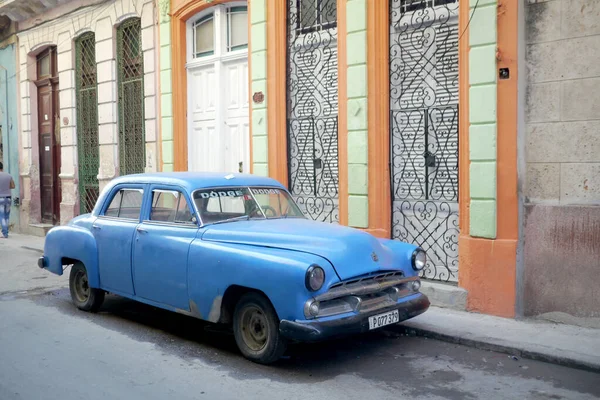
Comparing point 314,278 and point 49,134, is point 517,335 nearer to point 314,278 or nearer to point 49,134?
point 314,278

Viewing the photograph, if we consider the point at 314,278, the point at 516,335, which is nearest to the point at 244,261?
the point at 314,278

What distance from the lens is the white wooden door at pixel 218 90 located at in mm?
11375

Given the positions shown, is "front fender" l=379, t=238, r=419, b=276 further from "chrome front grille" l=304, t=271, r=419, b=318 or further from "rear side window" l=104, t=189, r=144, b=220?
"rear side window" l=104, t=189, r=144, b=220

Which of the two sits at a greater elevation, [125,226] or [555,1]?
[555,1]

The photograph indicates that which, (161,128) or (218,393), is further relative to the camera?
(161,128)

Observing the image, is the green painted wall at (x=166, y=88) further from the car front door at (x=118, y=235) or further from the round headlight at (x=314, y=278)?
the round headlight at (x=314, y=278)

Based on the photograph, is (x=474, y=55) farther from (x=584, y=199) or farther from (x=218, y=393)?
(x=218, y=393)

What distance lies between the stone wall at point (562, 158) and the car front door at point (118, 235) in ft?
13.7

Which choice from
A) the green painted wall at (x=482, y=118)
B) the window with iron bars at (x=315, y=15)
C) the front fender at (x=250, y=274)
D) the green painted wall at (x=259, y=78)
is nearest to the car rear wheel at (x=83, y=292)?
the front fender at (x=250, y=274)

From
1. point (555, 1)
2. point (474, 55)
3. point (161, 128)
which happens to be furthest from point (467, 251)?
point (161, 128)

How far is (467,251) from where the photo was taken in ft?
25.7

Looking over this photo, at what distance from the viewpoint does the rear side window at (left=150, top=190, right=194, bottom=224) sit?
672cm

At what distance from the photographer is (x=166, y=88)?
41.1 feet

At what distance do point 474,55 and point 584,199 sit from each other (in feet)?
6.45
